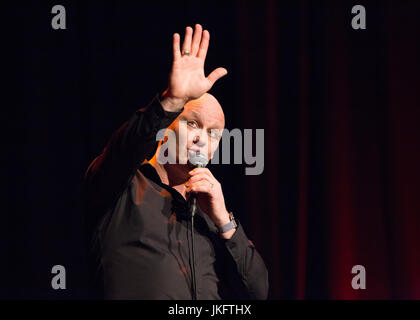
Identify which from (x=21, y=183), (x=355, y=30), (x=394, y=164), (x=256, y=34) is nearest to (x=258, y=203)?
(x=394, y=164)

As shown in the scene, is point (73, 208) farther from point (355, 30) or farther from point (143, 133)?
point (355, 30)

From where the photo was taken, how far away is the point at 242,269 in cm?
158

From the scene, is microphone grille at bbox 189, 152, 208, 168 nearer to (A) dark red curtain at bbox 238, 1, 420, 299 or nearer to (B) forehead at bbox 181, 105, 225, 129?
(B) forehead at bbox 181, 105, 225, 129

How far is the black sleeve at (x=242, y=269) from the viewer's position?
1.55m

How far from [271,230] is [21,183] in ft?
4.14

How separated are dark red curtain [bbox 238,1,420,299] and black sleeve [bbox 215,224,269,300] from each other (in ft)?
2.23

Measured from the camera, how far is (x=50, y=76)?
228 cm

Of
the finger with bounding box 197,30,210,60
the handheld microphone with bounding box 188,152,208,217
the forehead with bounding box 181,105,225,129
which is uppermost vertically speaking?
the finger with bounding box 197,30,210,60

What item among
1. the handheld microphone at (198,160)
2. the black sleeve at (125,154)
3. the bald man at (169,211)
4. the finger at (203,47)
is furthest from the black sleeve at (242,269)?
the finger at (203,47)

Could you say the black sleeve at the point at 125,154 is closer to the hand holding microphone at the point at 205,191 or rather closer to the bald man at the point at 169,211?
the bald man at the point at 169,211

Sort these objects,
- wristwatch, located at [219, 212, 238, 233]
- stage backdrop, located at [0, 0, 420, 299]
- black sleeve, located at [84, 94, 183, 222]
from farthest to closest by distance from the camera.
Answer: stage backdrop, located at [0, 0, 420, 299] < wristwatch, located at [219, 212, 238, 233] < black sleeve, located at [84, 94, 183, 222]

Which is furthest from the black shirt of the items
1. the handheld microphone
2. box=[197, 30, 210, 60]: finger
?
box=[197, 30, 210, 60]: finger

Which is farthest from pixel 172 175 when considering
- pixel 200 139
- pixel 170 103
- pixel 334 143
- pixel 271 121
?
pixel 334 143

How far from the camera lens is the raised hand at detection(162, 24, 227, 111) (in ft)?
4.28
